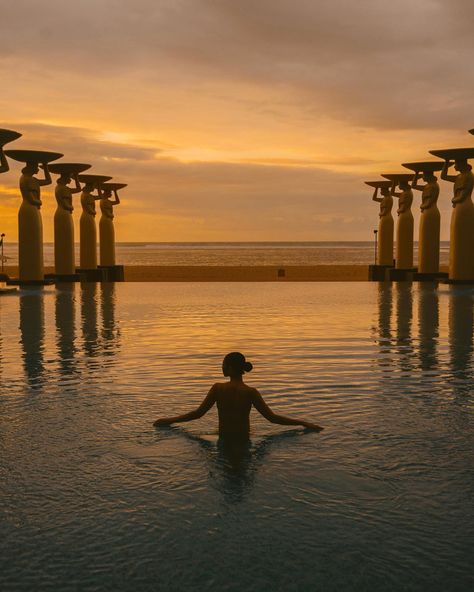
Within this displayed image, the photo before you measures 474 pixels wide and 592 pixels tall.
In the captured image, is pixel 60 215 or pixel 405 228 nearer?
pixel 60 215

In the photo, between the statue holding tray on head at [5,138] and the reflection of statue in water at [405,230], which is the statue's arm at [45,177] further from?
the reflection of statue in water at [405,230]

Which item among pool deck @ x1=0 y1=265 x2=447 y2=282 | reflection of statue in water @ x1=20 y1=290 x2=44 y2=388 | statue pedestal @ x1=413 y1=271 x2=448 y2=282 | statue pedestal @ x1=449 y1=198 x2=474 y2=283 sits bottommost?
reflection of statue in water @ x1=20 y1=290 x2=44 y2=388

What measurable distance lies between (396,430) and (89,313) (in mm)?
12624

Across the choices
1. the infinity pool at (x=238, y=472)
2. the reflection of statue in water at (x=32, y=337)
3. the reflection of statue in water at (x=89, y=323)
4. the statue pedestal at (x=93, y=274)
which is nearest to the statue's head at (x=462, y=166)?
the reflection of statue in water at (x=89, y=323)

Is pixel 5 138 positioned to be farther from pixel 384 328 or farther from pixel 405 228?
pixel 405 228

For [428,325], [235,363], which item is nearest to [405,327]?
[428,325]

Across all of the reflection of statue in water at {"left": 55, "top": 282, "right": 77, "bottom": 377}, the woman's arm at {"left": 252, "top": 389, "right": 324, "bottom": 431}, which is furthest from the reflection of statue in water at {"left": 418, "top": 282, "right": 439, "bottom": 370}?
the reflection of statue in water at {"left": 55, "top": 282, "right": 77, "bottom": 377}

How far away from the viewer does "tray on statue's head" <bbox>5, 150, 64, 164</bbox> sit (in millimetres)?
26547

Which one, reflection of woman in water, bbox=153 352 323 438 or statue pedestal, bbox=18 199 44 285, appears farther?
statue pedestal, bbox=18 199 44 285

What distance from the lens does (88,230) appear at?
34281 mm

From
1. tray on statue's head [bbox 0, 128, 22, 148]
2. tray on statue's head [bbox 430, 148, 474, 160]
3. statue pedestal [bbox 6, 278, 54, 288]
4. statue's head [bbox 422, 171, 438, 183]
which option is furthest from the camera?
statue's head [bbox 422, 171, 438, 183]

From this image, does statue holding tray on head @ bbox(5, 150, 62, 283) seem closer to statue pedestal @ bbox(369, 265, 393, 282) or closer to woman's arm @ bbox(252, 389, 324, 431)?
statue pedestal @ bbox(369, 265, 393, 282)

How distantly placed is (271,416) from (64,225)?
25683 millimetres

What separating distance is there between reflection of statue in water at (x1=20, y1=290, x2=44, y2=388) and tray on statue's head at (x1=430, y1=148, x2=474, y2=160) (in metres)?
14.8
